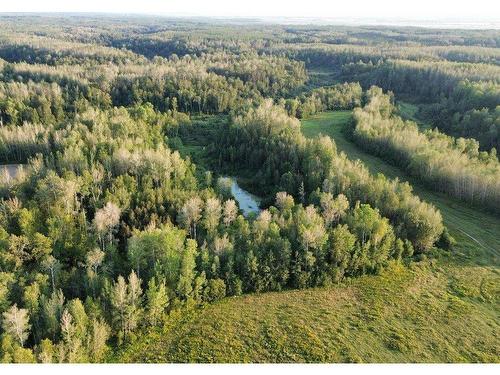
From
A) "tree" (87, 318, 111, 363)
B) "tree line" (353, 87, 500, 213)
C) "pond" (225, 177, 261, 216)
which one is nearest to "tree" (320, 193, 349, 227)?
"pond" (225, 177, 261, 216)

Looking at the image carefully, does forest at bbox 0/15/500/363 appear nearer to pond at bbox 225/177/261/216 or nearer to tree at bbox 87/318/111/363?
tree at bbox 87/318/111/363

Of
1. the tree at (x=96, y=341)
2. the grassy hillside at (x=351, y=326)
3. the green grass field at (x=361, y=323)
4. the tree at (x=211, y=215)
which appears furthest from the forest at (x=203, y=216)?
the grassy hillside at (x=351, y=326)

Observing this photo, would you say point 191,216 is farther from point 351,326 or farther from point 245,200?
point 245,200

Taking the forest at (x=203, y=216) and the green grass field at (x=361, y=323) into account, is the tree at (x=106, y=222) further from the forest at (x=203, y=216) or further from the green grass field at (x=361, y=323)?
the green grass field at (x=361, y=323)

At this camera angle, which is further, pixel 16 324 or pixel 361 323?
pixel 361 323

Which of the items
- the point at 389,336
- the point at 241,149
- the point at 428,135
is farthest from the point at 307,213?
the point at 428,135

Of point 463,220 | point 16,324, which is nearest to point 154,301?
point 16,324
